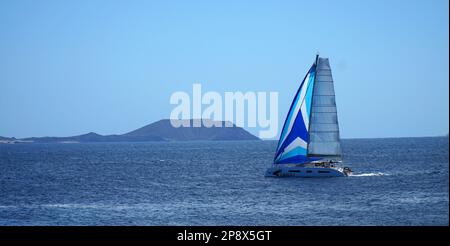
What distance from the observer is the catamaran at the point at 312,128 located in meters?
68.2

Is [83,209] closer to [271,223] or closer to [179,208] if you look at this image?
[179,208]

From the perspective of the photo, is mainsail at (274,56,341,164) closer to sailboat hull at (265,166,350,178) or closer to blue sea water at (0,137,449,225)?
sailboat hull at (265,166,350,178)

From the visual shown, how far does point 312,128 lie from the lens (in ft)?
227

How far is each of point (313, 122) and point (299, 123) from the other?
4.77 feet

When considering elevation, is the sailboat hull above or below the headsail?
below

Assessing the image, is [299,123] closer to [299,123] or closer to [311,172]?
[299,123]

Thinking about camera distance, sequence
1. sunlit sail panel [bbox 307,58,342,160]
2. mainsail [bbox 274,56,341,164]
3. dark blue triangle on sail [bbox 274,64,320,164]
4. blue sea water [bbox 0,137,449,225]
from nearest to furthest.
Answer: blue sea water [bbox 0,137,449,225]
sunlit sail panel [bbox 307,58,342,160]
mainsail [bbox 274,56,341,164]
dark blue triangle on sail [bbox 274,64,320,164]

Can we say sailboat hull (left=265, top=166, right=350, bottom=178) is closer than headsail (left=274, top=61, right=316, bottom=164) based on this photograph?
Yes

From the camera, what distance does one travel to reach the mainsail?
6831cm

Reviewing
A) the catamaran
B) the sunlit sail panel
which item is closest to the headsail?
the catamaran

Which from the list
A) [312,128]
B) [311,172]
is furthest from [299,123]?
[311,172]

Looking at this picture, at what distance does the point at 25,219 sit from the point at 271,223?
1598 centimetres
